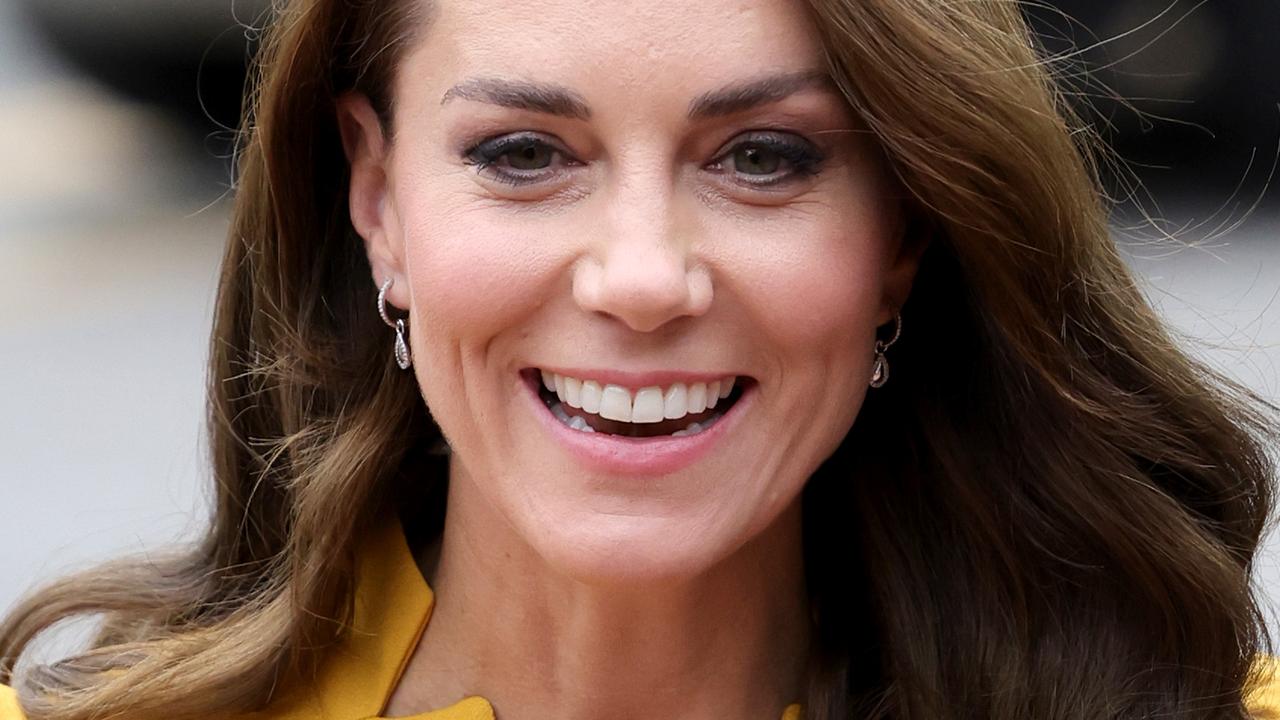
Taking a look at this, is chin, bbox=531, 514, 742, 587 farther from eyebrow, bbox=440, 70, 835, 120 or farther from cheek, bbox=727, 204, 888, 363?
eyebrow, bbox=440, 70, 835, 120

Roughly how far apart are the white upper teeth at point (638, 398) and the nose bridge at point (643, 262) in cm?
12

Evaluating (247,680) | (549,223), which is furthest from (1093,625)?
Result: (247,680)

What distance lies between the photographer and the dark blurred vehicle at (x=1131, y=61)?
245 inches

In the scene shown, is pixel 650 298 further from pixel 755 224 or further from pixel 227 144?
pixel 227 144

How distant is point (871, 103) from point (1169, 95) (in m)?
4.89

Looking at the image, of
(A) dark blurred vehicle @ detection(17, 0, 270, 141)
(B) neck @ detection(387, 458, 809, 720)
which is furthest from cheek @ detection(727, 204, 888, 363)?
(A) dark blurred vehicle @ detection(17, 0, 270, 141)

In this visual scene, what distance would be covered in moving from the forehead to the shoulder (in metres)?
1.18

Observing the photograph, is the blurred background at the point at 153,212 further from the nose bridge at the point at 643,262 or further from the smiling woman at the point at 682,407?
the nose bridge at the point at 643,262

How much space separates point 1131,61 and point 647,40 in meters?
3.82

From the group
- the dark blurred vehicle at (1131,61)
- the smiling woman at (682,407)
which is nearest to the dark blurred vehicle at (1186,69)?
the dark blurred vehicle at (1131,61)

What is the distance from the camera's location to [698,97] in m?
2.48

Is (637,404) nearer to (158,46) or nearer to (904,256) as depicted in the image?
(904,256)

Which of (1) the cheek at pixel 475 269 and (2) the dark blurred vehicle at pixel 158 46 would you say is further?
(2) the dark blurred vehicle at pixel 158 46

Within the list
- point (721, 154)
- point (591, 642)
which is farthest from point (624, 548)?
point (721, 154)
